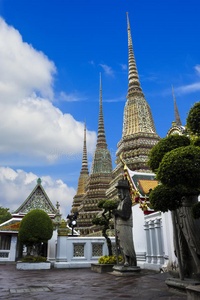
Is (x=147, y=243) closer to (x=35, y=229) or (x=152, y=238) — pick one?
(x=152, y=238)

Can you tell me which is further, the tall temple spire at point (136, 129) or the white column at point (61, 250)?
the tall temple spire at point (136, 129)

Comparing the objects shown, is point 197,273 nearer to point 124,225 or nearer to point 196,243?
point 196,243

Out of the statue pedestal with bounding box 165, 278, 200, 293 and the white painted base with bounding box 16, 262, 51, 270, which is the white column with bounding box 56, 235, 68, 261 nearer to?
the white painted base with bounding box 16, 262, 51, 270

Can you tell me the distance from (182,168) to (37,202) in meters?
26.6

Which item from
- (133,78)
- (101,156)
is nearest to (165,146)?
(133,78)

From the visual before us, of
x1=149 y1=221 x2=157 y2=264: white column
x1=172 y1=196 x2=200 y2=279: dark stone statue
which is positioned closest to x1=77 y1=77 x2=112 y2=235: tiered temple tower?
x1=149 y1=221 x2=157 y2=264: white column

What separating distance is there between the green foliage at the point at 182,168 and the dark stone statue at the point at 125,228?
606 cm

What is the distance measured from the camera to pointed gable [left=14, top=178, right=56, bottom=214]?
29.5m

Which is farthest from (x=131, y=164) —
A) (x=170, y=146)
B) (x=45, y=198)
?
(x=170, y=146)

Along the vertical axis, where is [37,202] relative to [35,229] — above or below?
above

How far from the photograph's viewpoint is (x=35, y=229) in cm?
1748

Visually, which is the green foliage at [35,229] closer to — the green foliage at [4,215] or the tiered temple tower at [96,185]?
the tiered temple tower at [96,185]

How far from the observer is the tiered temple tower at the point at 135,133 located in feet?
108

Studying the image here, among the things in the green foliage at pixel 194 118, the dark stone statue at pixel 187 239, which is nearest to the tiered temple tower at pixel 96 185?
the dark stone statue at pixel 187 239
